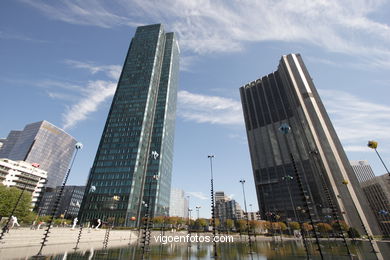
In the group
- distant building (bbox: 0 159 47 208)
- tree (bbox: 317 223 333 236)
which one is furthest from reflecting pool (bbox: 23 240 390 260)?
distant building (bbox: 0 159 47 208)

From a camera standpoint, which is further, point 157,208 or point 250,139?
point 250,139

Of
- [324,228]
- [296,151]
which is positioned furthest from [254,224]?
[296,151]

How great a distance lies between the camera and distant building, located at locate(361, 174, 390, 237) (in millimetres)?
118275

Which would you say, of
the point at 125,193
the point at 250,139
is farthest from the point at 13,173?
the point at 250,139

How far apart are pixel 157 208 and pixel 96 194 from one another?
109 ft

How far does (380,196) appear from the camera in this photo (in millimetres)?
127000

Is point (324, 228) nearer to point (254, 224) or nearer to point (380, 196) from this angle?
point (254, 224)

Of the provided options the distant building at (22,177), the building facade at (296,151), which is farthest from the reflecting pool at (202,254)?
the distant building at (22,177)

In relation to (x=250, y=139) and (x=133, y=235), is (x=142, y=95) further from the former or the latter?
(x=250, y=139)

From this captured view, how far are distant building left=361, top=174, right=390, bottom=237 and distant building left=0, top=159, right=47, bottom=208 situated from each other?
21447cm

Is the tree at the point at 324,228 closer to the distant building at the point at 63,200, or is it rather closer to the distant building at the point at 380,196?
the distant building at the point at 380,196

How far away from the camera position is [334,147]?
12281 centimetres

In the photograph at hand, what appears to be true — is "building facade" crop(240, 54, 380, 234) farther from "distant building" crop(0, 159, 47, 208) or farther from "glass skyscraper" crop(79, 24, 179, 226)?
"distant building" crop(0, 159, 47, 208)

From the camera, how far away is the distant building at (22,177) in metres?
110
